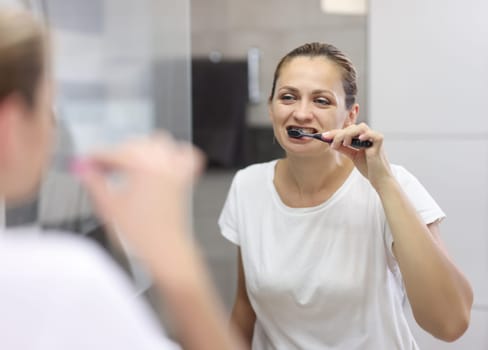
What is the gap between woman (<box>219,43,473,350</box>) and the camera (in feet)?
2.62

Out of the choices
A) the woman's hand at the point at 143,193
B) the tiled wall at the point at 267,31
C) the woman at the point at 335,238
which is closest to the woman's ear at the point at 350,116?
the woman at the point at 335,238

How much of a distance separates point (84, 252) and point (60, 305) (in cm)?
4

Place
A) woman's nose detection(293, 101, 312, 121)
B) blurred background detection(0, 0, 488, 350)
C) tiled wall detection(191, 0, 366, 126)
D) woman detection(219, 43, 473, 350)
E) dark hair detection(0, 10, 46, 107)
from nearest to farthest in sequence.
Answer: dark hair detection(0, 10, 46, 107)
woman detection(219, 43, 473, 350)
woman's nose detection(293, 101, 312, 121)
blurred background detection(0, 0, 488, 350)
tiled wall detection(191, 0, 366, 126)

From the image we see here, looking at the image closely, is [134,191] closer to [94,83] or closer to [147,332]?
[147,332]

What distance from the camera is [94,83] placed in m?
1.00

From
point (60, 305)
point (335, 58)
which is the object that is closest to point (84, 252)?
point (60, 305)

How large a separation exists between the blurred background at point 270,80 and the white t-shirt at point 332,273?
37cm

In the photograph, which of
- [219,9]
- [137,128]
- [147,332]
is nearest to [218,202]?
[137,128]

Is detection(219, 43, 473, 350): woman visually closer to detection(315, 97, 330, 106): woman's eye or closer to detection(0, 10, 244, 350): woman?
detection(315, 97, 330, 106): woman's eye

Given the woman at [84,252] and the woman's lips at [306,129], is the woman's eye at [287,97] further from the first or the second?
the woman at [84,252]

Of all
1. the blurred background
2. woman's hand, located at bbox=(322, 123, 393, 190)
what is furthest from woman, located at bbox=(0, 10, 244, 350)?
the blurred background

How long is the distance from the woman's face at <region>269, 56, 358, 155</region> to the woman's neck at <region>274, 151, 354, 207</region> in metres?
0.03

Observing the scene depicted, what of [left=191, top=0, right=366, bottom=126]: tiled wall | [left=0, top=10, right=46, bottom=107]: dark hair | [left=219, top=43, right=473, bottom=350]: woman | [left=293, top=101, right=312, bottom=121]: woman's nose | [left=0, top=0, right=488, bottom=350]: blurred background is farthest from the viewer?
[left=191, top=0, right=366, bottom=126]: tiled wall

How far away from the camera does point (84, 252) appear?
0.37m
